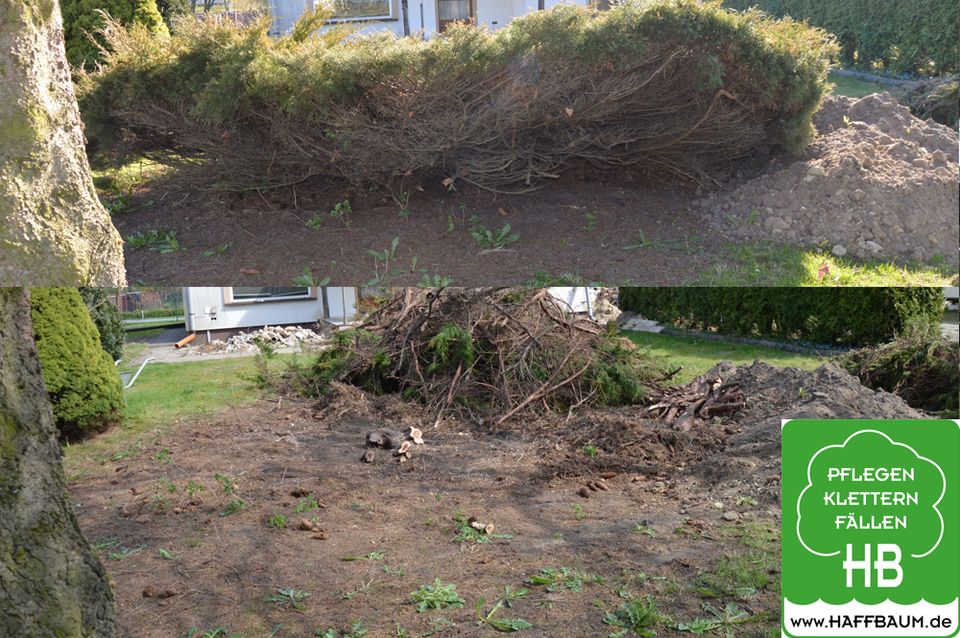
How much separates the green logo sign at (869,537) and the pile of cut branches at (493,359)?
29.5 inches

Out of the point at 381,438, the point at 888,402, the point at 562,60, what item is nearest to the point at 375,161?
the point at 562,60

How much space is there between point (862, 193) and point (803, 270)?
0.38m

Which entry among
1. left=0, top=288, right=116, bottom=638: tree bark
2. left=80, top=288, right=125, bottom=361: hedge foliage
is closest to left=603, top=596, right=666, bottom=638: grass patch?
left=0, top=288, right=116, bottom=638: tree bark

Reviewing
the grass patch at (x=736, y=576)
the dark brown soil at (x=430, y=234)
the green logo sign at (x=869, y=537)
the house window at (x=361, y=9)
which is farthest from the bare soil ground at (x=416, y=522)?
the house window at (x=361, y=9)

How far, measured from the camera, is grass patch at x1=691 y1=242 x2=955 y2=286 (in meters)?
2.22

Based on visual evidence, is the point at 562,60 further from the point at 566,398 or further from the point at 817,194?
the point at 566,398

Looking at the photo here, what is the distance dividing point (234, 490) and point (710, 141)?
6.47ft

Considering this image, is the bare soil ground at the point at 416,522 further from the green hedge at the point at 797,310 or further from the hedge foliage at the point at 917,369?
the green hedge at the point at 797,310

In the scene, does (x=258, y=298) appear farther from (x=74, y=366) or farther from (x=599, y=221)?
(x=599, y=221)

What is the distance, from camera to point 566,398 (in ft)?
10.4

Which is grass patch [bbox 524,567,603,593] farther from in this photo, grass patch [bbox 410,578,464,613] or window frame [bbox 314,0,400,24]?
window frame [bbox 314,0,400,24]

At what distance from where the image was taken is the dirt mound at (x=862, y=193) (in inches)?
88.9

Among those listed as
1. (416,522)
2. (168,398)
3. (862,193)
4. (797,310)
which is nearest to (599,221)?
(797,310)

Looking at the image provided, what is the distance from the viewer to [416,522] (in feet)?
8.29
